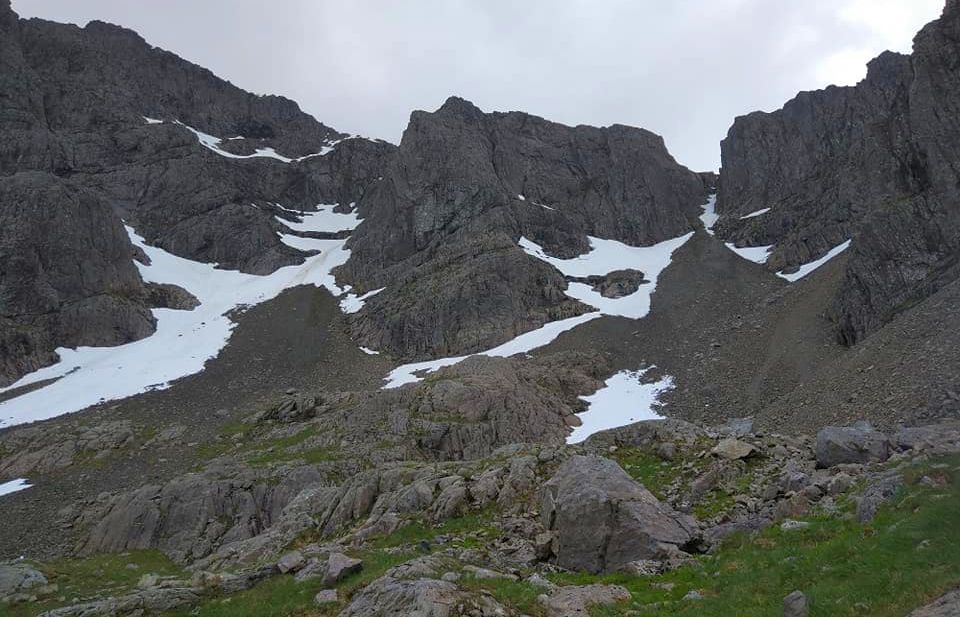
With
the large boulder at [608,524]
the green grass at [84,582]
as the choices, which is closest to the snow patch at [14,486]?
the green grass at [84,582]

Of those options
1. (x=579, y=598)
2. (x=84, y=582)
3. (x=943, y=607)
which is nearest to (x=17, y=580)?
(x=84, y=582)

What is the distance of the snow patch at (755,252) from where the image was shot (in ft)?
327

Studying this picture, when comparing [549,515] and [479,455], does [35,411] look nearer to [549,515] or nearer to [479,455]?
[479,455]

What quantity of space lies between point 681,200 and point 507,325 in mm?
71070

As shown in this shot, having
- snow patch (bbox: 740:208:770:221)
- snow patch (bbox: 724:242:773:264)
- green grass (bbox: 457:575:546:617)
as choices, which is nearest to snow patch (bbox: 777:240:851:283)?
snow patch (bbox: 724:242:773:264)

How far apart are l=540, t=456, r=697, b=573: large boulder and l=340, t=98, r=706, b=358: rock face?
213ft

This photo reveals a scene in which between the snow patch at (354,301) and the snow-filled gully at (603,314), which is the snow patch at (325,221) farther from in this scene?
the snow-filled gully at (603,314)

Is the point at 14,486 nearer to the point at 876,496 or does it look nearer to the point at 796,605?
the point at 796,605

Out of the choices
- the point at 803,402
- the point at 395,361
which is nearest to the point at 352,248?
the point at 395,361

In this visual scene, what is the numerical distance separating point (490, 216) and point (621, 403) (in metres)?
60.3

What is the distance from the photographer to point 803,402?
4394 cm

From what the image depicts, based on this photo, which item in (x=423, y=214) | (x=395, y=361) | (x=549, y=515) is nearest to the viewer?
(x=549, y=515)

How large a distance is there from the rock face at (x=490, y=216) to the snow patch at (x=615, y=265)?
9.87 feet

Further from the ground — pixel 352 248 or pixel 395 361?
pixel 352 248
